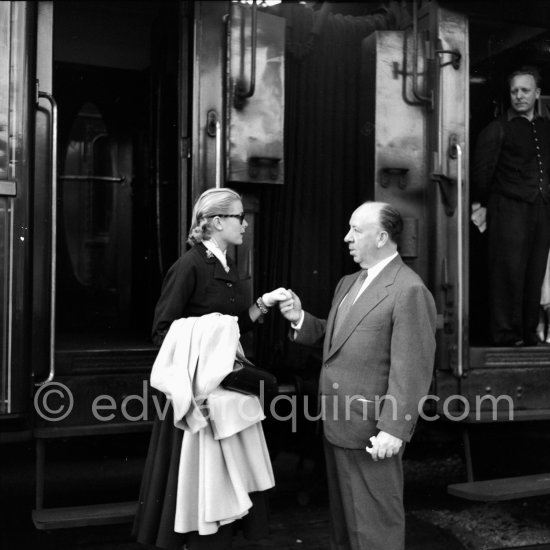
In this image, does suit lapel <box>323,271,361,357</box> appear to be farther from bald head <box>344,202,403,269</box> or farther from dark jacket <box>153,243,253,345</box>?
dark jacket <box>153,243,253,345</box>

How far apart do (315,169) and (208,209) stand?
1436 millimetres

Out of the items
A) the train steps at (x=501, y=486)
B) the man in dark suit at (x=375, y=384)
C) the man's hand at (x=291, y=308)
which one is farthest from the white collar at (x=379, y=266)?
the train steps at (x=501, y=486)

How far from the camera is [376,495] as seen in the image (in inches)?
95.8

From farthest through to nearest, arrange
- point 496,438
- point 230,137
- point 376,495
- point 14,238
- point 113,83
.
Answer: point 113,83 < point 496,438 < point 230,137 < point 14,238 < point 376,495

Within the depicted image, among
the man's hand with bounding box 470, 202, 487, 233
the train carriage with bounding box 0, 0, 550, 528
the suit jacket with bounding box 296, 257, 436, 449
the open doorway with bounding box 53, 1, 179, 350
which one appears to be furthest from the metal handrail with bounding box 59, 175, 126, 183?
the suit jacket with bounding box 296, 257, 436, 449

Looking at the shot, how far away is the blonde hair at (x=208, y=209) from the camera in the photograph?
255cm

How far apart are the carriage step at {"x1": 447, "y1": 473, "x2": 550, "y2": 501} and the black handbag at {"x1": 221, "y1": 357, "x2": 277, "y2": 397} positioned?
42.5 inches

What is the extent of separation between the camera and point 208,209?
255 cm

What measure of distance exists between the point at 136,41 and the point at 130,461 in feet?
9.13

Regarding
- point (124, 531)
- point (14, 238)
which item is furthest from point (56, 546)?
point (14, 238)

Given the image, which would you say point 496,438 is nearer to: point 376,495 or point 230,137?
point 376,495

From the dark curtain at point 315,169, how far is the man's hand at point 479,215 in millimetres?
532

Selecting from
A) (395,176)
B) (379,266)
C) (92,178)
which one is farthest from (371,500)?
(92,178)

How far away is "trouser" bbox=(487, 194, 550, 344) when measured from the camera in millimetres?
3602
